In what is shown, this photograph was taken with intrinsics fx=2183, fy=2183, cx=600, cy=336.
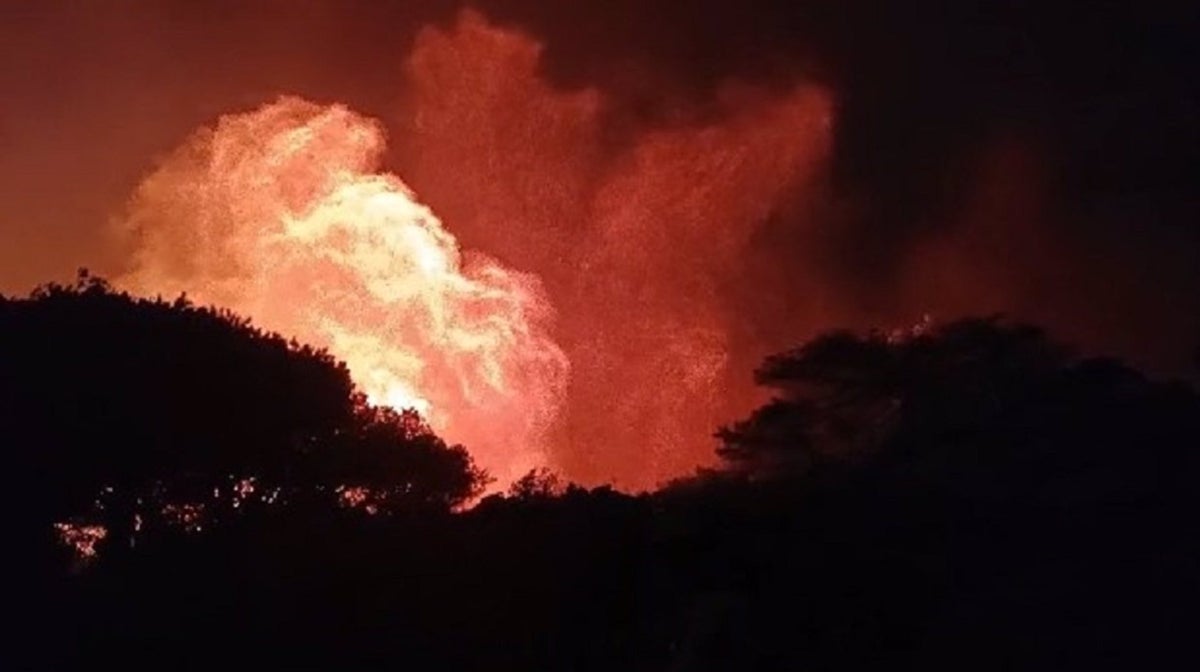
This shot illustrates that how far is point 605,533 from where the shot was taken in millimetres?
43625

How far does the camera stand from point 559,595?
41969 mm

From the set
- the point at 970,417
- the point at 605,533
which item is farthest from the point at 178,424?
the point at 970,417

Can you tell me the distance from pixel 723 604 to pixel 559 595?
12.1ft

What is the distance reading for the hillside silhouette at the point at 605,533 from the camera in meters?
39.4

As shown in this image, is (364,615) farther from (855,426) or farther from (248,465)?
(855,426)

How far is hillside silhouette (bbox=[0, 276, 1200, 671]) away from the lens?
39.4 meters

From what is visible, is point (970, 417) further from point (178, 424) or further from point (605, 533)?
point (178, 424)

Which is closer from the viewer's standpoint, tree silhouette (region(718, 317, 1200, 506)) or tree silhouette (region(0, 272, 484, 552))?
tree silhouette (region(718, 317, 1200, 506))

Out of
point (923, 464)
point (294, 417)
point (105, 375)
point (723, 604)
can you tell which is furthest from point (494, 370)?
point (723, 604)

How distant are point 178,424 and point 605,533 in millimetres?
15440

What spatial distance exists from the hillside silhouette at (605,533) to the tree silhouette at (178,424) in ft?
0.26

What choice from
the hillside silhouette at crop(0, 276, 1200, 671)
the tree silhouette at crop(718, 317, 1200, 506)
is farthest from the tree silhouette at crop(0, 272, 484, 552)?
the tree silhouette at crop(718, 317, 1200, 506)

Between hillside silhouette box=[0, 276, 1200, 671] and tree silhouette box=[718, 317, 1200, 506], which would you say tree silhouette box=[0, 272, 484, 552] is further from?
tree silhouette box=[718, 317, 1200, 506]

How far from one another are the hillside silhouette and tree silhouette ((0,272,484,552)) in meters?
0.08
